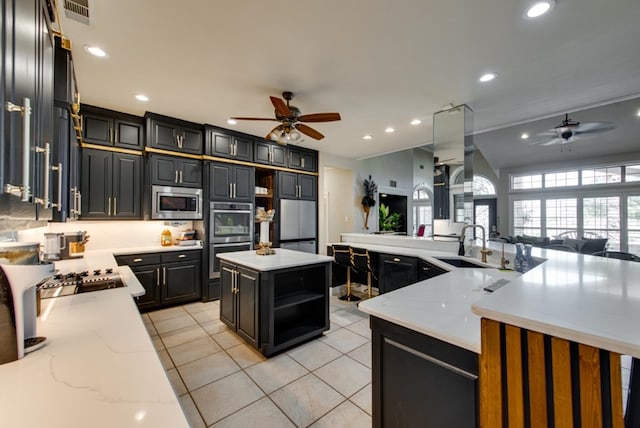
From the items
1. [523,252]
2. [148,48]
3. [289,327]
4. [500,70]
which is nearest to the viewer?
[523,252]

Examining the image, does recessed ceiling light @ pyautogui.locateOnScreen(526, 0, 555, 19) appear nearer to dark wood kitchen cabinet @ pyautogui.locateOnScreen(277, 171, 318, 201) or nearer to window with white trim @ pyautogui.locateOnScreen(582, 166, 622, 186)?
dark wood kitchen cabinet @ pyautogui.locateOnScreen(277, 171, 318, 201)

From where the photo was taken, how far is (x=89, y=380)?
0.76 m

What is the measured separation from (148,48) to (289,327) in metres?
2.98

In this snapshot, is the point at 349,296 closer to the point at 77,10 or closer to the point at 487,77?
the point at 487,77

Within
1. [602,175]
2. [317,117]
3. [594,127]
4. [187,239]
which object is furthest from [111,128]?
[602,175]

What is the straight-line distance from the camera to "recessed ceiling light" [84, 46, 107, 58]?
2.23m

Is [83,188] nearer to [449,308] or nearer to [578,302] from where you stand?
[449,308]

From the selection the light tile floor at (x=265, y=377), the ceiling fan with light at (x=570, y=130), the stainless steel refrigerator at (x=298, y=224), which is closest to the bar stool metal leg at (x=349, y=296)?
the light tile floor at (x=265, y=377)

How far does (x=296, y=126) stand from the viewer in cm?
321

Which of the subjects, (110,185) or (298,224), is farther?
(298,224)

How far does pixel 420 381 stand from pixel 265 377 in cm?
154

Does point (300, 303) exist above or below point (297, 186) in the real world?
below

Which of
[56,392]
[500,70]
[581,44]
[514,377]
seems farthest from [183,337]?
[581,44]

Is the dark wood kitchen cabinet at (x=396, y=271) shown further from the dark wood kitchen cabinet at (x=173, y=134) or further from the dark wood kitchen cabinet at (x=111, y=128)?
the dark wood kitchen cabinet at (x=111, y=128)
